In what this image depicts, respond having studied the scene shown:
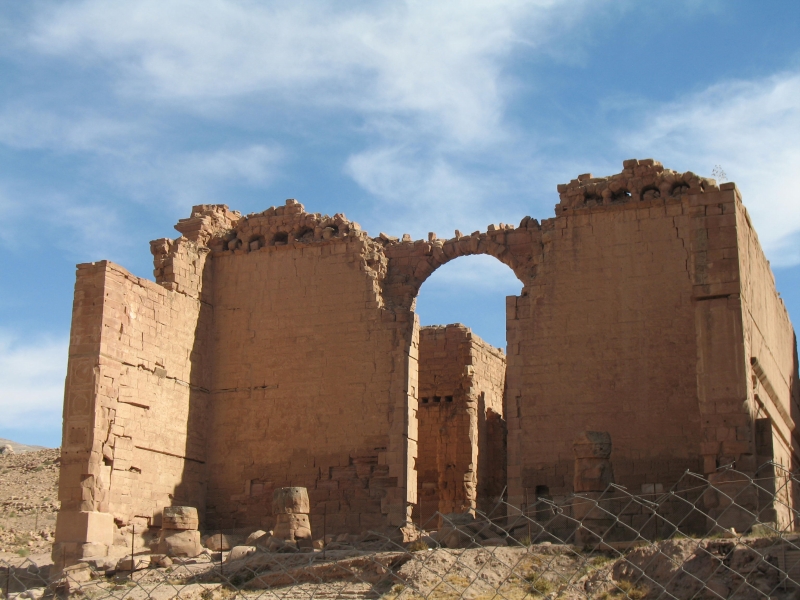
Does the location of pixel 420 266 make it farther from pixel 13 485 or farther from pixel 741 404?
pixel 13 485

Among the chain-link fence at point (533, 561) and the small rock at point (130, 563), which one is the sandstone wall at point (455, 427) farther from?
the small rock at point (130, 563)

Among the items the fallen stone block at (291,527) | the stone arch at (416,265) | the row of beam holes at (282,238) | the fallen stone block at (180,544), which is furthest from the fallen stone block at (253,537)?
the row of beam holes at (282,238)

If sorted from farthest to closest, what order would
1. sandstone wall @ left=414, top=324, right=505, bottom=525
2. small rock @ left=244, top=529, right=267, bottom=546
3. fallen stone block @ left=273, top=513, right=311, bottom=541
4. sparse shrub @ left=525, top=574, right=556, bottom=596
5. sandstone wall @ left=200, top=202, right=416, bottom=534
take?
sandstone wall @ left=414, top=324, right=505, bottom=525 → sandstone wall @ left=200, top=202, right=416, bottom=534 → small rock @ left=244, top=529, right=267, bottom=546 → fallen stone block @ left=273, top=513, right=311, bottom=541 → sparse shrub @ left=525, top=574, right=556, bottom=596

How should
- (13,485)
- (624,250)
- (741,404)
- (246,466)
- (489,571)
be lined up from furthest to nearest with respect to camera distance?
(13,485) < (246,466) < (624,250) < (741,404) < (489,571)

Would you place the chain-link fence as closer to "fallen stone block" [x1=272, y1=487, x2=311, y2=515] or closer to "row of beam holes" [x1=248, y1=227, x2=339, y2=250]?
"fallen stone block" [x1=272, y1=487, x2=311, y2=515]

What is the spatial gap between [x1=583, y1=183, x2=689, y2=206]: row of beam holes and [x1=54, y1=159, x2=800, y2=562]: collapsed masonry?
3 cm

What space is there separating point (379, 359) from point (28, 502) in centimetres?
1201

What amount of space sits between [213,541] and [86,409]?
2.73 metres

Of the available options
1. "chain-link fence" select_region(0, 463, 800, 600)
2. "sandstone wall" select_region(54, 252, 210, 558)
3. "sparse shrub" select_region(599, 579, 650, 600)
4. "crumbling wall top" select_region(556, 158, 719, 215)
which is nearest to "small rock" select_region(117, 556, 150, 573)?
"chain-link fence" select_region(0, 463, 800, 600)

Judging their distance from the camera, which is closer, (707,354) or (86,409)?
(707,354)

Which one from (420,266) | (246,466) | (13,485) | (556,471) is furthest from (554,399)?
(13,485)

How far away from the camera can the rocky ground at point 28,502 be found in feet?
69.9

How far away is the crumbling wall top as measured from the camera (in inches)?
654

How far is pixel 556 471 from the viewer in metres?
16.1
